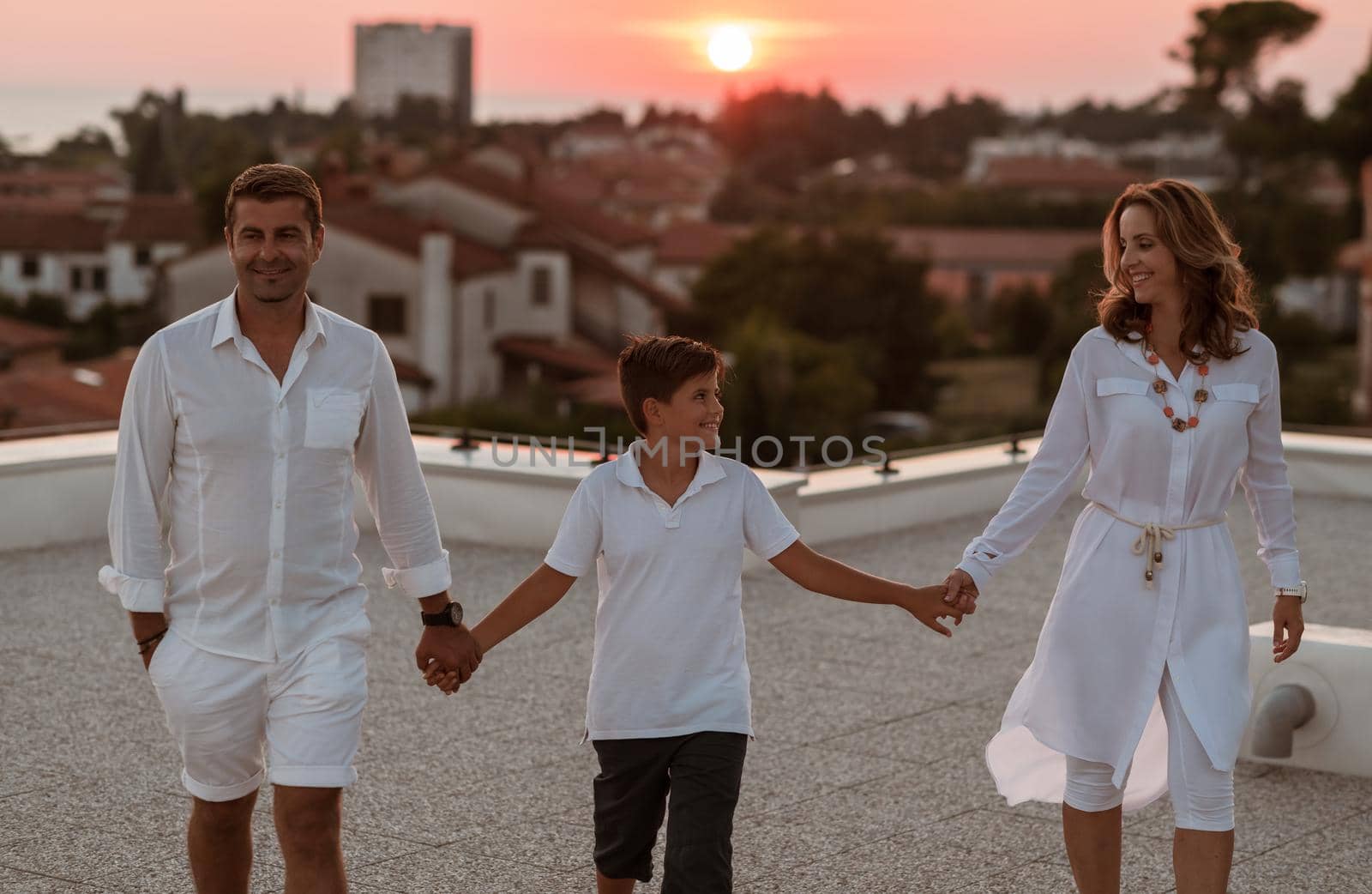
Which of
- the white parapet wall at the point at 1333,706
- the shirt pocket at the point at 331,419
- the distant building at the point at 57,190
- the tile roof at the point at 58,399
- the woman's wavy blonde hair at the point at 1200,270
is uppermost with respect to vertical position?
the woman's wavy blonde hair at the point at 1200,270

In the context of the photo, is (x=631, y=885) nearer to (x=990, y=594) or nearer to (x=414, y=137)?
(x=990, y=594)

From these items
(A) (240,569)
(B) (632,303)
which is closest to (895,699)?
(A) (240,569)

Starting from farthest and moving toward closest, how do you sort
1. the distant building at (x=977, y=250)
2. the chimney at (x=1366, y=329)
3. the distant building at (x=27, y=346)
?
the distant building at (x=977, y=250) < the distant building at (x=27, y=346) < the chimney at (x=1366, y=329)

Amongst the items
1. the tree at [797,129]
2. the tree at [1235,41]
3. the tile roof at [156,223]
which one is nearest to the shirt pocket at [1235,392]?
the tile roof at [156,223]

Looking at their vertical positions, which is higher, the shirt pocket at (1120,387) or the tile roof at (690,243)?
the shirt pocket at (1120,387)

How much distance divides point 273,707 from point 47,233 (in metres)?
70.0

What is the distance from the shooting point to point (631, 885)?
3.48 meters

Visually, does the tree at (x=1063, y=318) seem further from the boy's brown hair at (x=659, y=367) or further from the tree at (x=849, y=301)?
the boy's brown hair at (x=659, y=367)

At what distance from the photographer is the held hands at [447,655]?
3590mm

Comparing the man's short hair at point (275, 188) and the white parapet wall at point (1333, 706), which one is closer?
the man's short hair at point (275, 188)

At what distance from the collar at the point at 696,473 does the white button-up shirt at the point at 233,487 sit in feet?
1.63

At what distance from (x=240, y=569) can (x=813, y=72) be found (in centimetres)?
11193

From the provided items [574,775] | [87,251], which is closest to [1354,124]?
[87,251]

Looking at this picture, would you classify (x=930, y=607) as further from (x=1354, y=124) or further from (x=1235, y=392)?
(x=1354, y=124)
